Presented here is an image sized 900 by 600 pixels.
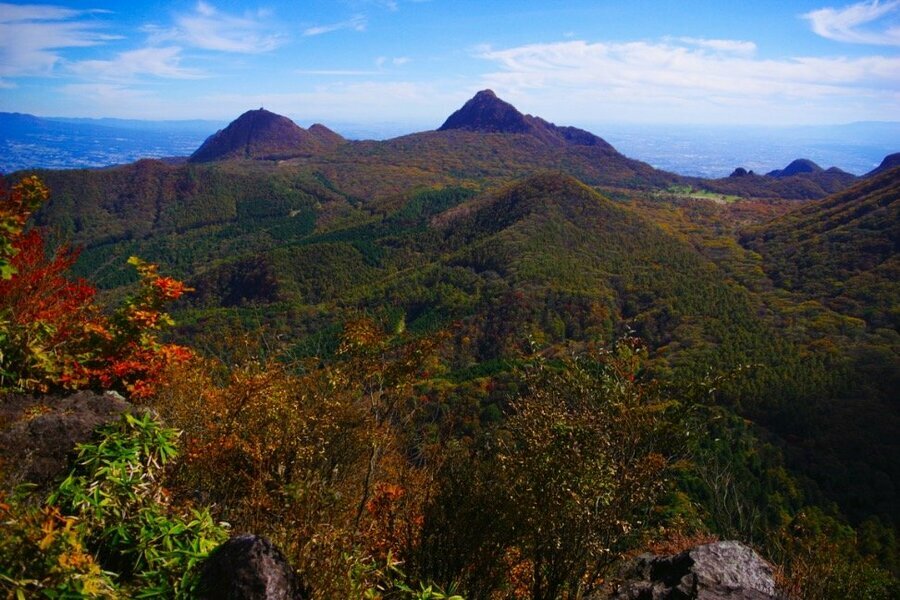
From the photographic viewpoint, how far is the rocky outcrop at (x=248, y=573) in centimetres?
462

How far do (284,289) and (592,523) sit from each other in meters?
127

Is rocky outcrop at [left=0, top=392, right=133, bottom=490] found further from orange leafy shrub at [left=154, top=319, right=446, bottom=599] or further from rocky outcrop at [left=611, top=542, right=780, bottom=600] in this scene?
rocky outcrop at [left=611, top=542, right=780, bottom=600]

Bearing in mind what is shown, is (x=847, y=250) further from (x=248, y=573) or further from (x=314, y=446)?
(x=248, y=573)

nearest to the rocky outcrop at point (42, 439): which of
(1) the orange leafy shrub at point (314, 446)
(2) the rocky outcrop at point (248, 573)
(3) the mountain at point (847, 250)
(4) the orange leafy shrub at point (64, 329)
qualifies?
(4) the orange leafy shrub at point (64, 329)

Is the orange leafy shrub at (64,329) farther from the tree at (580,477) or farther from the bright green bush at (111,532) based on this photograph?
the tree at (580,477)

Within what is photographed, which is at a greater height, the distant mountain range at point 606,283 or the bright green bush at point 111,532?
the bright green bush at point 111,532

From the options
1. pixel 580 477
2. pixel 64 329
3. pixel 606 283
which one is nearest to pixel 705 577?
pixel 580 477

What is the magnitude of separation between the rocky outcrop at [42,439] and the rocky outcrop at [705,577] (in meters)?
8.57

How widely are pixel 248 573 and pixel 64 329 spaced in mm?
8813

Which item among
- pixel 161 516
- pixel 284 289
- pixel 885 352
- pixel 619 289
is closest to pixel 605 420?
pixel 161 516

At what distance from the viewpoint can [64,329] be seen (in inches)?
414

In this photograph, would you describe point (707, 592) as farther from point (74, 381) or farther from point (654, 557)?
point (74, 381)

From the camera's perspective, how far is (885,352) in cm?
7375

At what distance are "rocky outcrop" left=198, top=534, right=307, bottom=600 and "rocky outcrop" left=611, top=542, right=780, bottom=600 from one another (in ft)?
19.3
